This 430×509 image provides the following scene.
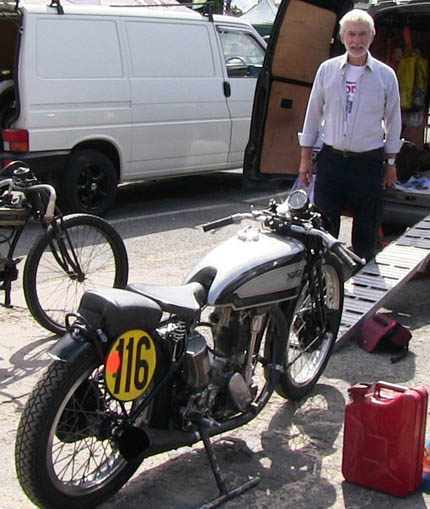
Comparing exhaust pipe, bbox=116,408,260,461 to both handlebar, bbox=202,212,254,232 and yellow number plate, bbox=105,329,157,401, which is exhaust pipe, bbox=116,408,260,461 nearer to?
yellow number plate, bbox=105,329,157,401

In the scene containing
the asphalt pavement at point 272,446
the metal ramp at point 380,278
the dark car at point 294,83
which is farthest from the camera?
the dark car at point 294,83

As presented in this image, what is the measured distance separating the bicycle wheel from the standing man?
143 cm

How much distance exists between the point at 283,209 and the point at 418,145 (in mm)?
5206

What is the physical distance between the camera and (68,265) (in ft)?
17.6

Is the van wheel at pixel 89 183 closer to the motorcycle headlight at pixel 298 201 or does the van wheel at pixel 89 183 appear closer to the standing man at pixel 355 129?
the standing man at pixel 355 129

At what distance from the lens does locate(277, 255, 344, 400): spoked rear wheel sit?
14.4ft

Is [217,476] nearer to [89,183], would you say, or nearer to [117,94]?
[89,183]

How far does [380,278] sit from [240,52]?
204 inches

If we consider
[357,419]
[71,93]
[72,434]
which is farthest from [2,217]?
[71,93]

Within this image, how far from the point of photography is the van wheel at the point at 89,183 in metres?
8.53

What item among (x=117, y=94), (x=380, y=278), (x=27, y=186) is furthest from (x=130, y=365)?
(x=117, y=94)

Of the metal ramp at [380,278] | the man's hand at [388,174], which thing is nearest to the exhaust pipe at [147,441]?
the metal ramp at [380,278]

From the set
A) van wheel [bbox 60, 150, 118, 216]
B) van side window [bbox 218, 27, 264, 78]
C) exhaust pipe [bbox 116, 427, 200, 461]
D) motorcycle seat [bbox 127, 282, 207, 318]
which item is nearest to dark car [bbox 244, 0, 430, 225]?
van wheel [bbox 60, 150, 118, 216]

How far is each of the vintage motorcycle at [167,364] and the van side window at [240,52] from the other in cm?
604
